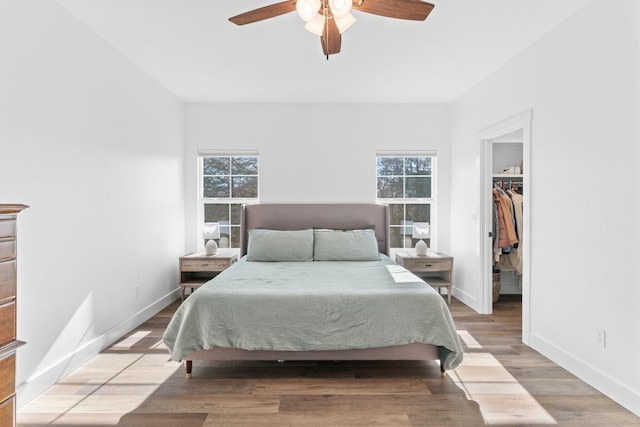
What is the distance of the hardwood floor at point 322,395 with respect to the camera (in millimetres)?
2021

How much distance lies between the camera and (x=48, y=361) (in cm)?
237

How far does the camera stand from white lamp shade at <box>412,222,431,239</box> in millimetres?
4678

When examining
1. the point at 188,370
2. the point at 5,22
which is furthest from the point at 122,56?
the point at 188,370

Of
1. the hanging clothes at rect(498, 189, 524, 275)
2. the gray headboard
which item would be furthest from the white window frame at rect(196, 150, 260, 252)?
the hanging clothes at rect(498, 189, 524, 275)

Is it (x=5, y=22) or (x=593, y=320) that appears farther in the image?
(x=593, y=320)

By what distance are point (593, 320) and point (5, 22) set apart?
13.8 ft

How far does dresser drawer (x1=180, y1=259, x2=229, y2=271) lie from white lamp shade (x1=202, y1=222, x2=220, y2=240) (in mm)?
493

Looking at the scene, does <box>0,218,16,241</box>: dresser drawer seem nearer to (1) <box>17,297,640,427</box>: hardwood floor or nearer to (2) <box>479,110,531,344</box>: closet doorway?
(1) <box>17,297,640,427</box>: hardwood floor

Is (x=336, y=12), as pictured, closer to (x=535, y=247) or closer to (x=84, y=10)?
(x=84, y=10)

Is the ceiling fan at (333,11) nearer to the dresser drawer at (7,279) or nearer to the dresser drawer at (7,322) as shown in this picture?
the dresser drawer at (7,279)

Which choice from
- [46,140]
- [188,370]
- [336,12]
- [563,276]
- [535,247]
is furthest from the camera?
[535,247]

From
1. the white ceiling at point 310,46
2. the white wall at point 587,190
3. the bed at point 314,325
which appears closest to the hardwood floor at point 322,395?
the bed at point 314,325

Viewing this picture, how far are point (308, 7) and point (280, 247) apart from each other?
8.78ft

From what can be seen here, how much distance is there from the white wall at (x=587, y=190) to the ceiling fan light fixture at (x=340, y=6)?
5.92ft
